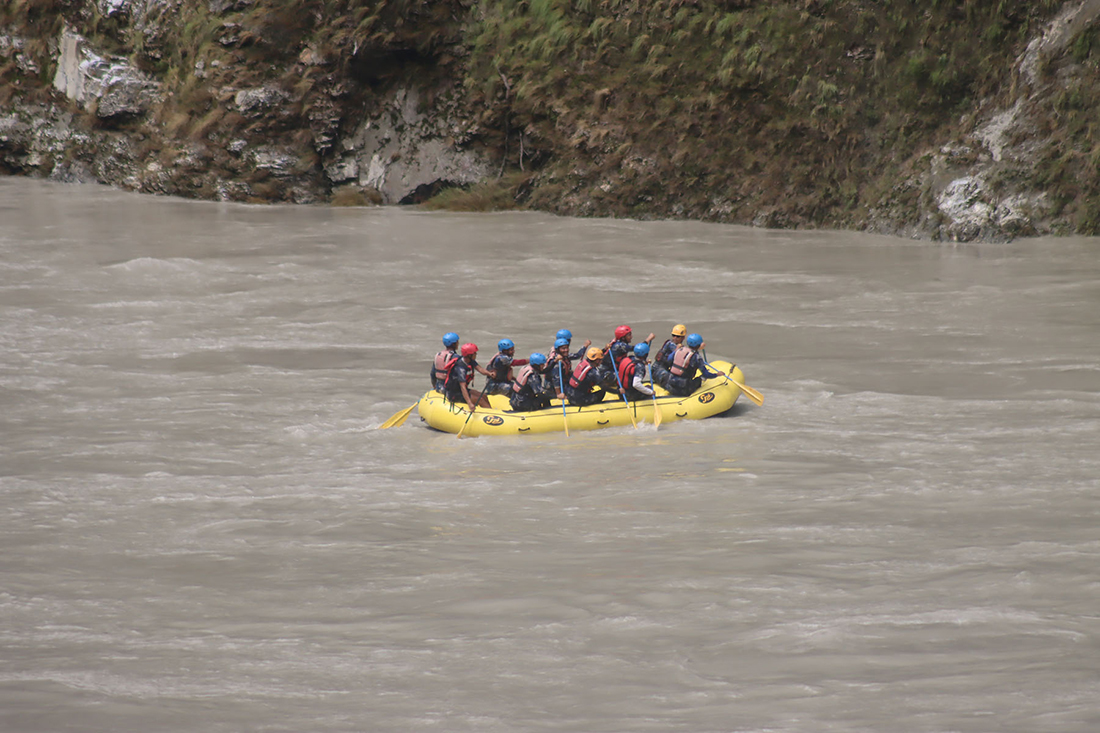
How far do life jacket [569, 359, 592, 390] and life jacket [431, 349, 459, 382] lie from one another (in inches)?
44.0

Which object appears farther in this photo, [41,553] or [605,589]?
[41,553]

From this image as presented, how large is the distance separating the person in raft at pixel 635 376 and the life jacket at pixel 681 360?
28 centimetres

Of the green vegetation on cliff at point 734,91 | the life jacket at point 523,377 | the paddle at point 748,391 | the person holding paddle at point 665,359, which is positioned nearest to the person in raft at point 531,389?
the life jacket at point 523,377

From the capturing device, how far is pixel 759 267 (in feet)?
64.0

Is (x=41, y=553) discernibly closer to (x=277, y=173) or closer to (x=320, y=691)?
(x=320, y=691)

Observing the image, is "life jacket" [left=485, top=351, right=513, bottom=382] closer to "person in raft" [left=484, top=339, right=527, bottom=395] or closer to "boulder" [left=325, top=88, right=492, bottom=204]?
"person in raft" [left=484, top=339, right=527, bottom=395]

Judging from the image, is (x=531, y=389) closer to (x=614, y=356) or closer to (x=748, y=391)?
(x=614, y=356)

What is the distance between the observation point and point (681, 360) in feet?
36.3

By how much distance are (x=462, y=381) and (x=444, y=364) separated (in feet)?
0.77

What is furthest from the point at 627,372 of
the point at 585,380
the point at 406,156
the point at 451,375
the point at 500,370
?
the point at 406,156

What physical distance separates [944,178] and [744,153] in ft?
14.6

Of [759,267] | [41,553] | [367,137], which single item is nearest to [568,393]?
[41,553]

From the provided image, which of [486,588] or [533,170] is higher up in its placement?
[533,170]

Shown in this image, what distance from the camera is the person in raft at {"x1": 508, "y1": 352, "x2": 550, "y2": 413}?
10.7m
